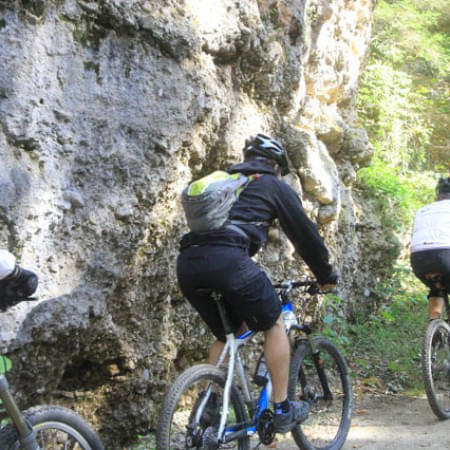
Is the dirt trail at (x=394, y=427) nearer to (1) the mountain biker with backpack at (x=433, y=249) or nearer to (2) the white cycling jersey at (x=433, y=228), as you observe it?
(1) the mountain biker with backpack at (x=433, y=249)

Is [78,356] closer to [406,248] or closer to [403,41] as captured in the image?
[406,248]

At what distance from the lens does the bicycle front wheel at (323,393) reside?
14.5 feet

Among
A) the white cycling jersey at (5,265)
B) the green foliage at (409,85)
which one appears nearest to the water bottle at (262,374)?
the white cycling jersey at (5,265)

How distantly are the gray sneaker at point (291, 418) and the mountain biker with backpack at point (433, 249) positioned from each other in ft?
7.48

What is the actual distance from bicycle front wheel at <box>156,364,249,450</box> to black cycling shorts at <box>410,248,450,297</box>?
276 cm

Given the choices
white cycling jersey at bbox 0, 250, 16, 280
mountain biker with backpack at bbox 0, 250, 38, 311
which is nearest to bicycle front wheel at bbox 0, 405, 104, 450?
mountain biker with backpack at bbox 0, 250, 38, 311

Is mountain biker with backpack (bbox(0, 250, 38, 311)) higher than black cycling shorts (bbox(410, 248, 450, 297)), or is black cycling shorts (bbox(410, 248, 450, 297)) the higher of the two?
mountain biker with backpack (bbox(0, 250, 38, 311))

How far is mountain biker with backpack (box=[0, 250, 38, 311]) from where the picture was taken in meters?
2.92

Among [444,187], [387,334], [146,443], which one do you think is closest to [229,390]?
[146,443]

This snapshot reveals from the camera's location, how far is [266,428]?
13.0ft

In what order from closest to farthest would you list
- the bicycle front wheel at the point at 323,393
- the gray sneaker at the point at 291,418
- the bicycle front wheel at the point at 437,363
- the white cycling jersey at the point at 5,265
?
the white cycling jersey at the point at 5,265, the gray sneaker at the point at 291,418, the bicycle front wheel at the point at 323,393, the bicycle front wheel at the point at 437,363

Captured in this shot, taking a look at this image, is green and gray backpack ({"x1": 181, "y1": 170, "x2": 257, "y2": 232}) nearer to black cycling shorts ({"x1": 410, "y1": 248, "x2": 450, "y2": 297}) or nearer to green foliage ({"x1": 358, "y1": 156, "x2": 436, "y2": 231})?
black cycling shorts ({"x1": 410, "y1": 248, "x2": 450, "y2": 297})

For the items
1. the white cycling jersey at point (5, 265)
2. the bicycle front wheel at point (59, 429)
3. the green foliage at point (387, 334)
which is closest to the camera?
the white cycling jersey at point (5, 265)

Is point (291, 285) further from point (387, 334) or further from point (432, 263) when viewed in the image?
point (387, 334)
